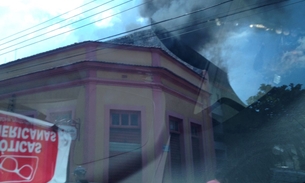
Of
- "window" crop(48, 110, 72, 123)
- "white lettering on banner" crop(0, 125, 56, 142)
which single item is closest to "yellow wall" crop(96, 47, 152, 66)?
"window" crop(48, 110, 72, 123)

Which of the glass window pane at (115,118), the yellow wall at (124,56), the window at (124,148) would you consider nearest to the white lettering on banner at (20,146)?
the window at (124,148)

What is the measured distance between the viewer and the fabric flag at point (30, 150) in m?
3.61

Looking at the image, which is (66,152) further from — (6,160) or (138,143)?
(138,143)

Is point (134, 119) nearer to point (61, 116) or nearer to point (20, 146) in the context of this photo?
point (61, 116)

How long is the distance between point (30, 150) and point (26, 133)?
191mm

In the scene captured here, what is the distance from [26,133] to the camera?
3.79m

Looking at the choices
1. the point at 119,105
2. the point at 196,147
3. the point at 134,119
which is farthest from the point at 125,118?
the point at 196,147

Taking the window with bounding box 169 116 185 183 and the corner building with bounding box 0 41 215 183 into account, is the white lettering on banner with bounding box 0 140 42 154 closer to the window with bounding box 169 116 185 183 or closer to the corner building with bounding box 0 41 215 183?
the corner building with bounding box 0 41 215 183

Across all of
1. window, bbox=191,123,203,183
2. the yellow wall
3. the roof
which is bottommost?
window, bbox=191,123,203,183

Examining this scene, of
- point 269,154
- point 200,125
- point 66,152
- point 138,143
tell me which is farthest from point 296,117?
point 66,152

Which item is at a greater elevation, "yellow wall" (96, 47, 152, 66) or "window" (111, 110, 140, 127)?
"yellow wall" (96, 47, 152, 66)

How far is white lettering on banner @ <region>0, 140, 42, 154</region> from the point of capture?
3.58 meters

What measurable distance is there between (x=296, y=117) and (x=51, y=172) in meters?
6.35

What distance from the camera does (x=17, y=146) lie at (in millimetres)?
3691
